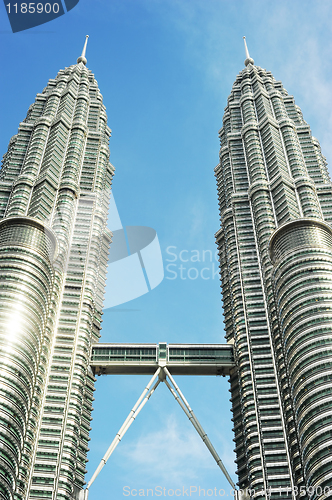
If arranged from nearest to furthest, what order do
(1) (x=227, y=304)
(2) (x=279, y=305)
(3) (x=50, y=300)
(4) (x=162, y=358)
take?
1. (2) (x=279, y=305)
2. (3) (x=50, y=300)
3. (4) (x=162, y=358)
4. (1) (x=227, y=304)

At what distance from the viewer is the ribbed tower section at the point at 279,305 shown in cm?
11475

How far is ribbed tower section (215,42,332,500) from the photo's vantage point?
114750 millimetres

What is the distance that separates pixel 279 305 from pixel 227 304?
27963 millimetres

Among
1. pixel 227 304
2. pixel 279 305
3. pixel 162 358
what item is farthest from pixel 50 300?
pixel 279 305

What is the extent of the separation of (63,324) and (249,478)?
178 ft

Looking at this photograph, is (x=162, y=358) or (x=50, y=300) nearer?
(x=50, y=300)

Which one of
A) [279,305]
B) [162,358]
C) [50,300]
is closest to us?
[279,305]

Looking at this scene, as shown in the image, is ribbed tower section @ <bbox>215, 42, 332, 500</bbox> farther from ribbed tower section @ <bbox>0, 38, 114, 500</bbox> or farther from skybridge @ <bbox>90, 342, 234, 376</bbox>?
ribbed tower section @ <bbox>0, 38, 114, 500</bbox>

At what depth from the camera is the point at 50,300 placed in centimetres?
13912

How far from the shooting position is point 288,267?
136250mm

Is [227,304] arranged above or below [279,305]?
above

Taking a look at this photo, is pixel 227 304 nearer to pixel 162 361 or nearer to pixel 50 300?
pixel 162 361

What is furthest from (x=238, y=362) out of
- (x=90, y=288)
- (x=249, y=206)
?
(x=249, y=206)

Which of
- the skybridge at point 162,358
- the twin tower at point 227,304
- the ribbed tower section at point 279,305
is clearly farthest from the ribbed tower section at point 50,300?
the ribbed tower section at point 279,305
